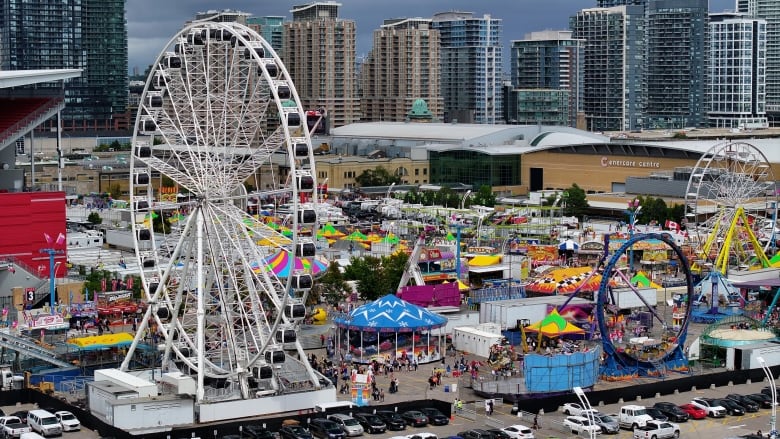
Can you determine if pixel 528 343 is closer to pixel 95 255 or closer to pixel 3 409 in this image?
pixel 3 409

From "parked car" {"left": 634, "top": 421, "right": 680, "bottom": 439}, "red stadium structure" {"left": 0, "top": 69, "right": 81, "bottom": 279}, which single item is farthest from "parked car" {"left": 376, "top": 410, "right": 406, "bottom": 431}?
"red stadium structure" {"left": 0, "top": 69, "right": 81, "bottom": 279}

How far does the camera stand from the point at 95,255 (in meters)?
70.2

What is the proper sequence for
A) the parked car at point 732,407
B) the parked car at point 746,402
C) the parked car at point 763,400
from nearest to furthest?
the parked car at point 732,407, the parked car at point 746,402, the parked car at point 763,400

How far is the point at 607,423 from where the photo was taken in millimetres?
40031

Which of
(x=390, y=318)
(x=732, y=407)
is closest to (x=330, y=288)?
(x=390, y=318)

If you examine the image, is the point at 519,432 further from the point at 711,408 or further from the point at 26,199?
the point at 26,199

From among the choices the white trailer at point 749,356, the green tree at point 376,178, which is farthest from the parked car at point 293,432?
the green tree at point 376,178

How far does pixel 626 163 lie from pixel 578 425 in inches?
2763

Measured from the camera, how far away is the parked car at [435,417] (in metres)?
40.7

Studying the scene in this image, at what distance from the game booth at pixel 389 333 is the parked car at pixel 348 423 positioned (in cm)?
953

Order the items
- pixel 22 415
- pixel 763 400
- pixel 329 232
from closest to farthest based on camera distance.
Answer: pixel 22 415 → pixel 763 400 → pixel 329 232

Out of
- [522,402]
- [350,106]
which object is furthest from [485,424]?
[350,106]

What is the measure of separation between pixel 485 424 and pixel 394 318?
10.3 metres

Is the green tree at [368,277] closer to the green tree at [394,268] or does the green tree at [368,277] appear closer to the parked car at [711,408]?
the green tree at [394,268]
